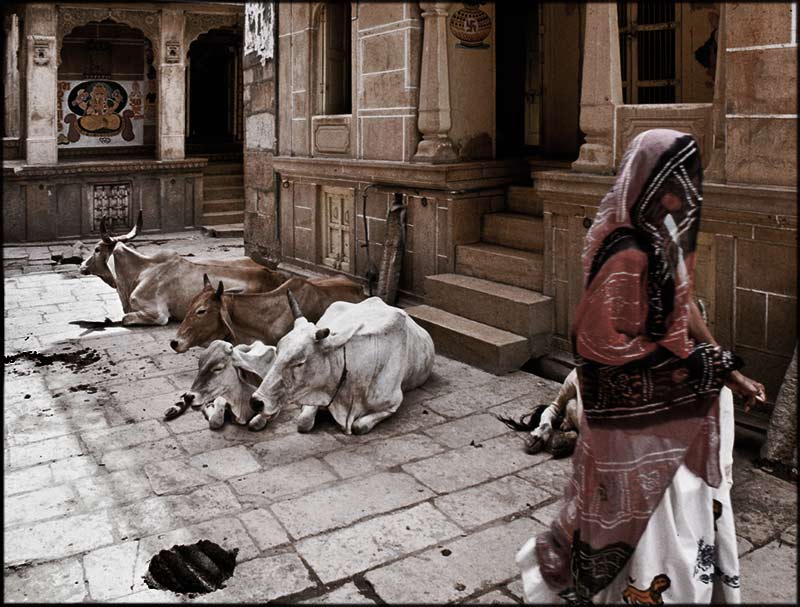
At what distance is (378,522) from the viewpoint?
4.27 m

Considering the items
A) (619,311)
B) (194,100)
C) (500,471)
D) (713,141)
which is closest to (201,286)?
(500,471)

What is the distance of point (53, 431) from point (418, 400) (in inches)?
109

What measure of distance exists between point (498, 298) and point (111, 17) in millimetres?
13209

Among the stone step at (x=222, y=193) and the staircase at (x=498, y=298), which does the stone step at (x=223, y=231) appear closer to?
the stone step at (x=222, y=193)

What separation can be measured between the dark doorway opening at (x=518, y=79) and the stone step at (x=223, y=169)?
10.4 m

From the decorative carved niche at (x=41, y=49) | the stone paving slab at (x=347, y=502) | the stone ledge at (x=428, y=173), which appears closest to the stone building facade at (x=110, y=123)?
the decorative carved niche at (x=41, y=49)

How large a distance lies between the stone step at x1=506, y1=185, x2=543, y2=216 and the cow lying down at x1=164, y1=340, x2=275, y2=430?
152 inches

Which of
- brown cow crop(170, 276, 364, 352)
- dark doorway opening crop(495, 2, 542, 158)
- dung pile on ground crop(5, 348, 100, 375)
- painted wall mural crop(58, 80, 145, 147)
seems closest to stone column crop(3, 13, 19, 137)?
painted wall mural crop(58, 80, 145, 147)

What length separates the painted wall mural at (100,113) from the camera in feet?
61.1

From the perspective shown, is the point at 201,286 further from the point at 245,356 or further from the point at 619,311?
the point at 619,311

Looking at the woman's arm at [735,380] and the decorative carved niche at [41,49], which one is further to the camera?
the decorative carved niche at [41,49]

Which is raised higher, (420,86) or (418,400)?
(420,86)

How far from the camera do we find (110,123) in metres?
19.0

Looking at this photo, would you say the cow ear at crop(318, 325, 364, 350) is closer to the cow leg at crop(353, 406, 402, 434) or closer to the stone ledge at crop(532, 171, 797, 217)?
the cow leg at crop(353, 406, 402, 434)
